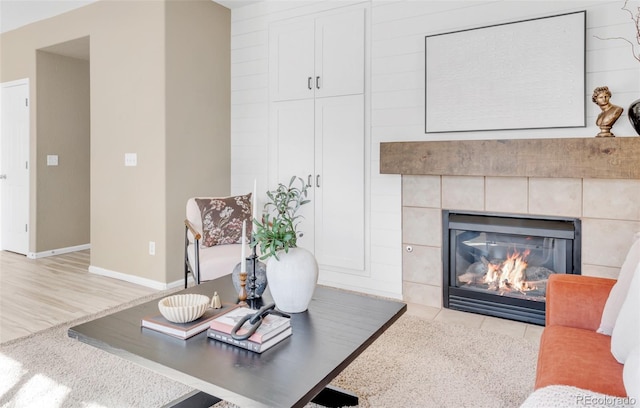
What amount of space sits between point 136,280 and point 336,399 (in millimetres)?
2674

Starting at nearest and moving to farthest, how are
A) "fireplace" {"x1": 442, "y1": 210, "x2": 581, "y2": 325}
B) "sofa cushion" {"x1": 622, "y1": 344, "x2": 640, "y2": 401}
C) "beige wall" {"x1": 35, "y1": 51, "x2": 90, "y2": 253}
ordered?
1. "sofa cushion" {"x1": 622, "y1": 344, "x2": 640, "y2": 401}
2. "fireplace" {"x1": 442, "y1": 210, "x2": 581, "y2": 325}
3. "beige wall" {"x1": 35, "y1": 51, "x2": 90, "y2": 253}

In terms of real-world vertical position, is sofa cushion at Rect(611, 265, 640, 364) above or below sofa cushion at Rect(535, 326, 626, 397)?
above

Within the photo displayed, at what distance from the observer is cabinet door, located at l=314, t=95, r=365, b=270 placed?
3.59 meters

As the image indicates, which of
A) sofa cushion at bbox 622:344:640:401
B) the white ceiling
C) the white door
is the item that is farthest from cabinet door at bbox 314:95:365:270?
the white door

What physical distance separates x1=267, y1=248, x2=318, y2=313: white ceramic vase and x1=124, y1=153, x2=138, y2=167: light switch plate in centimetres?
258

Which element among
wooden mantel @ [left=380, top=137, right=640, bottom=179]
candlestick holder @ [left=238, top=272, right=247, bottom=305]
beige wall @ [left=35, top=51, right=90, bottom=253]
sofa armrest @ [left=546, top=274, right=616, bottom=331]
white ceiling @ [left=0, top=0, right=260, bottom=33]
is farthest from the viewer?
beige wall @ [left=35, top=51, right=90, bottom=253]

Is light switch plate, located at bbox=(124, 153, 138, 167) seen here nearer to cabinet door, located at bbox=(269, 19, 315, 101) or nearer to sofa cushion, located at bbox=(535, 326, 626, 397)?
cabinet door, located at bbox=(269, 19, 315, 101)

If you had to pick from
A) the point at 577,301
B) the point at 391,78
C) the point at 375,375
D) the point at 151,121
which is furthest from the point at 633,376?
the point at 151,121

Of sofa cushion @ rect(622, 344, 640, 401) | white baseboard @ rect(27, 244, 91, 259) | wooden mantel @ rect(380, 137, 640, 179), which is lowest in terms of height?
white baseboard @ rect(27, 244, 91, 259)

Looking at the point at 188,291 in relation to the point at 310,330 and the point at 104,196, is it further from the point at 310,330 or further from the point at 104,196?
the point at 104,196

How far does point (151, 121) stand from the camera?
3.72 m

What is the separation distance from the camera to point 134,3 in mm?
3805

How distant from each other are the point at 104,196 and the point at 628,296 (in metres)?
4.11

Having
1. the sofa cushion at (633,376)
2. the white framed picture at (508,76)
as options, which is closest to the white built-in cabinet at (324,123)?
the white framed picture at (508,76)
